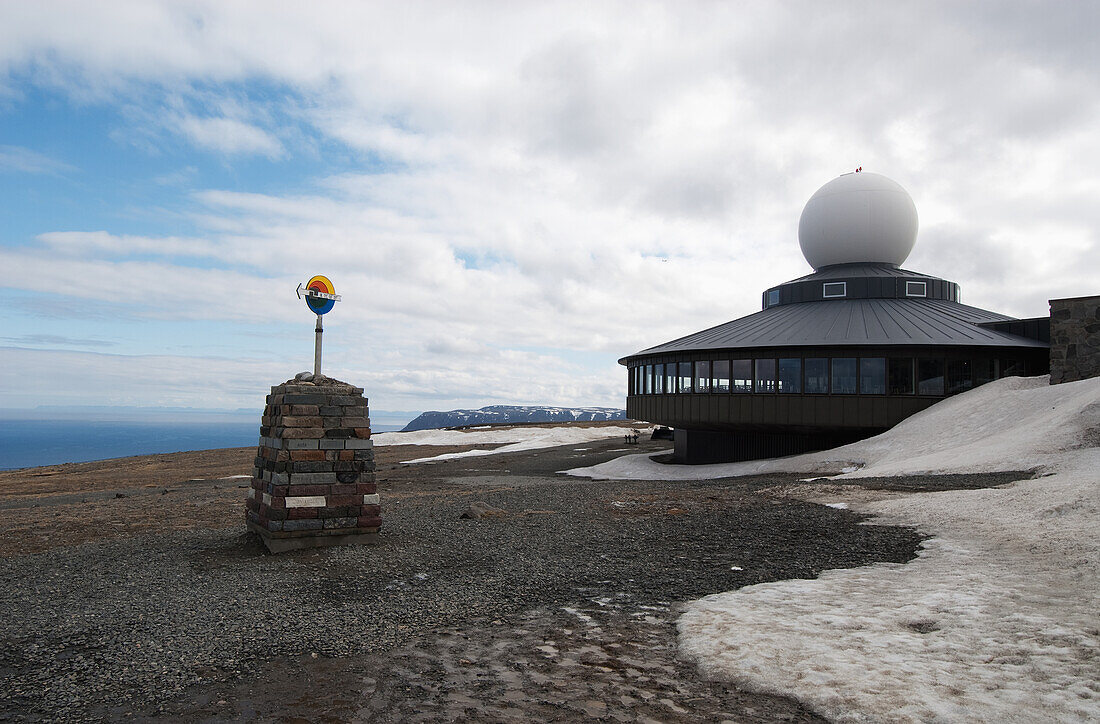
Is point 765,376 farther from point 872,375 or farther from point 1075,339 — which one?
point 1075,339

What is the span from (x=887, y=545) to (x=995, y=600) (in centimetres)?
310

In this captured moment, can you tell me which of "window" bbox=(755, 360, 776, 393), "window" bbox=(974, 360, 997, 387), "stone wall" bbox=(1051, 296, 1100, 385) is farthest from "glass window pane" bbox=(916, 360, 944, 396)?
"window" bbox=(755, 360, 776, 393)

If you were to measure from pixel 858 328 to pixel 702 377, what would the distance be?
631cm

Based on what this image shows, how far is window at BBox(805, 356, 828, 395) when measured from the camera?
2538cm

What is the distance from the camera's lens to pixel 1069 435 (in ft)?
50.5

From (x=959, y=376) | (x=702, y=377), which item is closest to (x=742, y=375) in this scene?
(x=702, y=377)

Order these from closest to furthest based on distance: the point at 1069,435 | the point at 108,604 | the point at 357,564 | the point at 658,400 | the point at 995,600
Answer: the point at 995,600, the point at 108,604, the point at 357,564, the point at 1069,435, the point at 658,400

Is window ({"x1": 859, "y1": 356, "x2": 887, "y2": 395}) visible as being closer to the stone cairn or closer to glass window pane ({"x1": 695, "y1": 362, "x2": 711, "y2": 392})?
glass window pane ({"x1": 695, "y1": 362, "x2": 711, "y2": 392})

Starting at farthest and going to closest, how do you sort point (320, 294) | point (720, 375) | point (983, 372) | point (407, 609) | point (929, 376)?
1. point (720, 375)
2. point (983, 372)
3. point (929, 376)
4. point (320, 294)
5. point (407, 609)

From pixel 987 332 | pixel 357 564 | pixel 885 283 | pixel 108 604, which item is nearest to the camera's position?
pixel 108 604

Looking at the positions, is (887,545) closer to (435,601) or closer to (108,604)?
(435,601)

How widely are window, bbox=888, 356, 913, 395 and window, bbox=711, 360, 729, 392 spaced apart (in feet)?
19.3

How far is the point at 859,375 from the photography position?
25.0 metres

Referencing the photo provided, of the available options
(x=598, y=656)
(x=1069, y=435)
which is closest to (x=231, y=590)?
(x=598, y=656)
